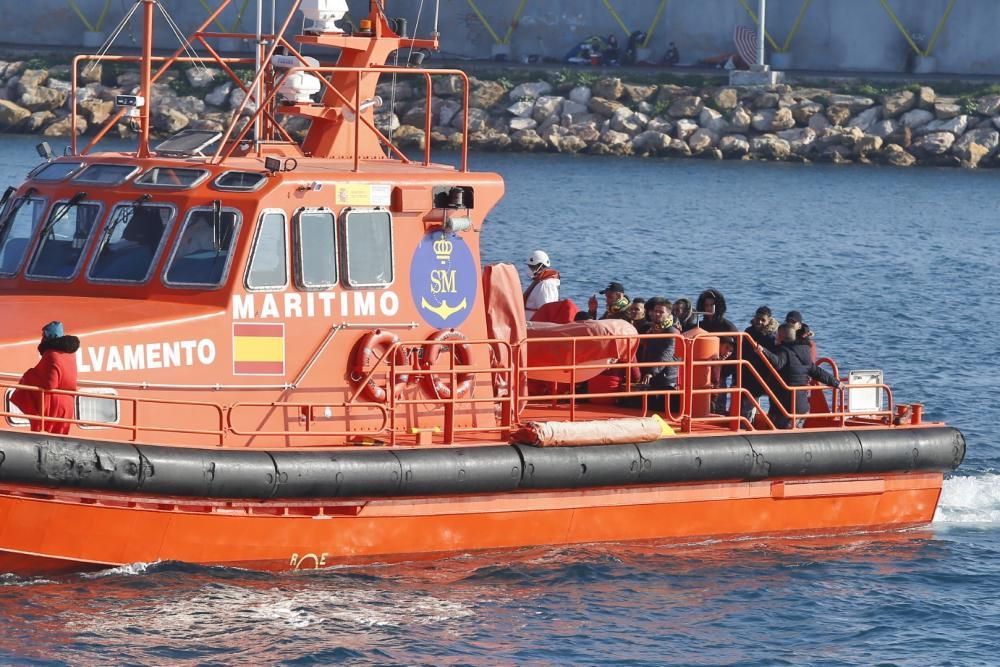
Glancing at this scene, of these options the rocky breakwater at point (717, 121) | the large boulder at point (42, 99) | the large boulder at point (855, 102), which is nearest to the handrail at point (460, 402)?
the rocky breakwater at point (717, 121)

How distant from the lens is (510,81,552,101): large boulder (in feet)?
148

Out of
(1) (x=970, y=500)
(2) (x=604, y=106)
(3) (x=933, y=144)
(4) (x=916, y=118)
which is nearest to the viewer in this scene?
(1) (x=970, y=500)

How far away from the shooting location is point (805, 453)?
12.0 meters

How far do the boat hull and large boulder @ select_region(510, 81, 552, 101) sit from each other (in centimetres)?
3298

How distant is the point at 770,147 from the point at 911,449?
3246cm

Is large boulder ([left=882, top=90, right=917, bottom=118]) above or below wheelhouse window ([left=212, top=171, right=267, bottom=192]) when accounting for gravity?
above

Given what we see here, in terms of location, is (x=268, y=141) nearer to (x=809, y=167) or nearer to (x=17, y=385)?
(x=17, y=385)

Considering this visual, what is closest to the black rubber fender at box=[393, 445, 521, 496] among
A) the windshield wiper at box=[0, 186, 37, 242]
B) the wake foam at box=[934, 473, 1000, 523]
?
the windshield wiper at box=[0, 186, 37, 242]

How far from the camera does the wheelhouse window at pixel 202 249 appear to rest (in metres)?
10.5

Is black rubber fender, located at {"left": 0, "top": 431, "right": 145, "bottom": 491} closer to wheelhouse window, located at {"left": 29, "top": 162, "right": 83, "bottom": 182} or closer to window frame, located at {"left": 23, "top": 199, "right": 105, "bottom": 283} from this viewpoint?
window frame, located at {"left": 23, "top": 199, "right": 105, "bottom": 283}

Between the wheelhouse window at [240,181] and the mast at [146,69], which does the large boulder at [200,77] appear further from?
the wheelhouse window at [240,181]

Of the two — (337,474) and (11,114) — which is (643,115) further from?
(337,474)

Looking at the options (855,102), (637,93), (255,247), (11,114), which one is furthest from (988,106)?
(255,247)

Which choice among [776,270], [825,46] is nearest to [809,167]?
[825,46]
